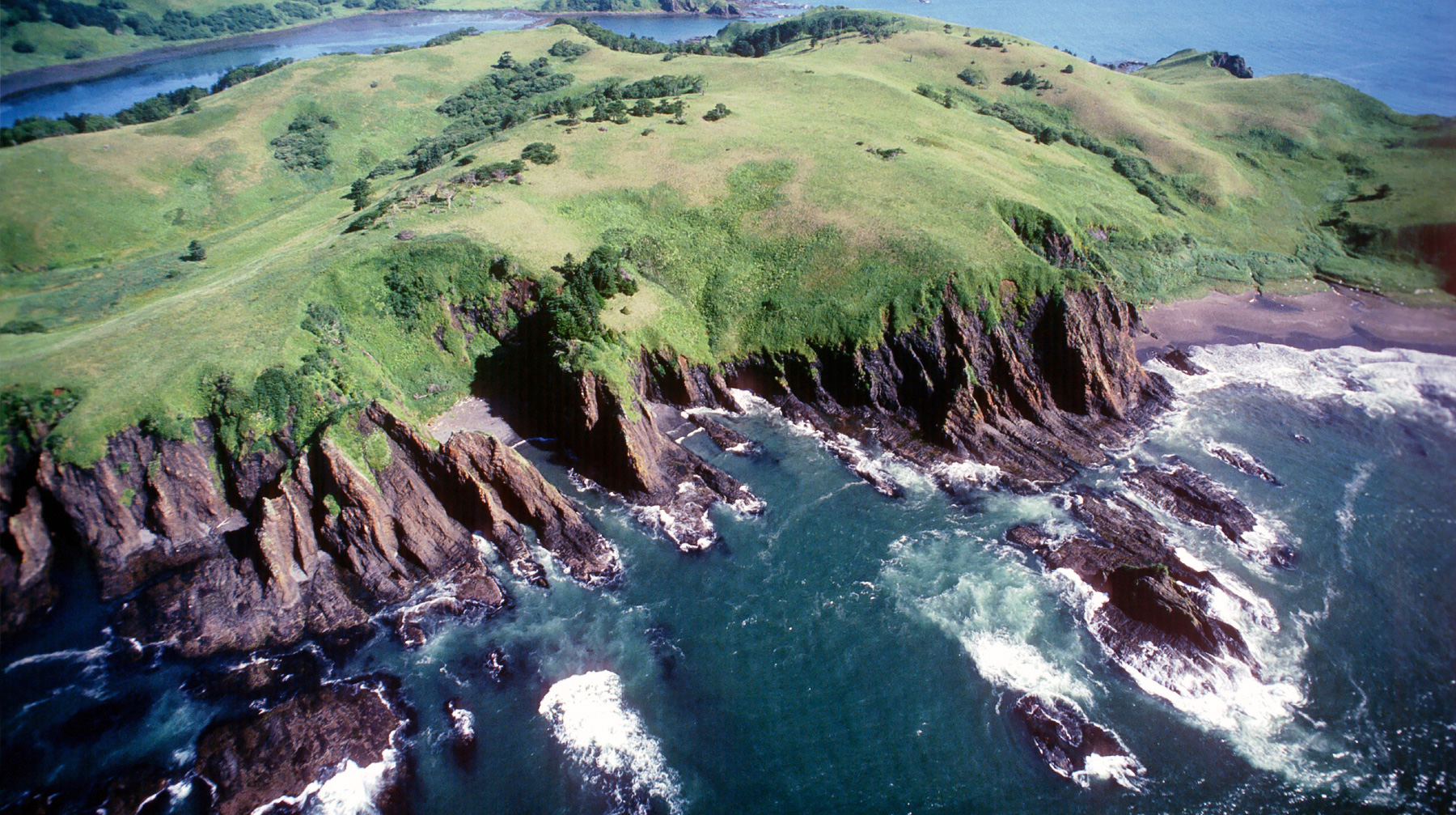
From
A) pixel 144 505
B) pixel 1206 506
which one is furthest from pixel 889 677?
pixel 144 505

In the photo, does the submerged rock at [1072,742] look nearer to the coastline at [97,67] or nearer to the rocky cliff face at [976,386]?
the rocky cliff face at [976,386]

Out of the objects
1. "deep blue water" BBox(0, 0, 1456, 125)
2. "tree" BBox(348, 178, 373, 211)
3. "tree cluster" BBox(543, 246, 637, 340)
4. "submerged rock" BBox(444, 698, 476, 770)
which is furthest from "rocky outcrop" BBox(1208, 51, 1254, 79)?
"submerged rock" BBox(444, 698, 476, 770)

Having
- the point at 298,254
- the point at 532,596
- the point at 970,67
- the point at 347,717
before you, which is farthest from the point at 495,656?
the point at 970,67

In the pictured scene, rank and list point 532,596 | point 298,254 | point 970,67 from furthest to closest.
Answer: point 970,67
point 298,254
point 532,596

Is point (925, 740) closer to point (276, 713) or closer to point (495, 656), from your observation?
point (495, 656)

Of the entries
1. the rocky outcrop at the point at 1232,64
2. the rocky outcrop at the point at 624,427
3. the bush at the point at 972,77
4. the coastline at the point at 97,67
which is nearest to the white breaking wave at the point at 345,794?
the rocky outcrop at the point at 624,427

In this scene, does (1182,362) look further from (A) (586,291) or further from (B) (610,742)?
(B) (610,742)

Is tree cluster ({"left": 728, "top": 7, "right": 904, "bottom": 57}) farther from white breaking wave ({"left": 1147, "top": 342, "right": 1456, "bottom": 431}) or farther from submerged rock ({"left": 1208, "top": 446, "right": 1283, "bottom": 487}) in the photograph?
submerged rock ({"left": 1208, "top": 446, "right": 1283, "bottom": 487})
